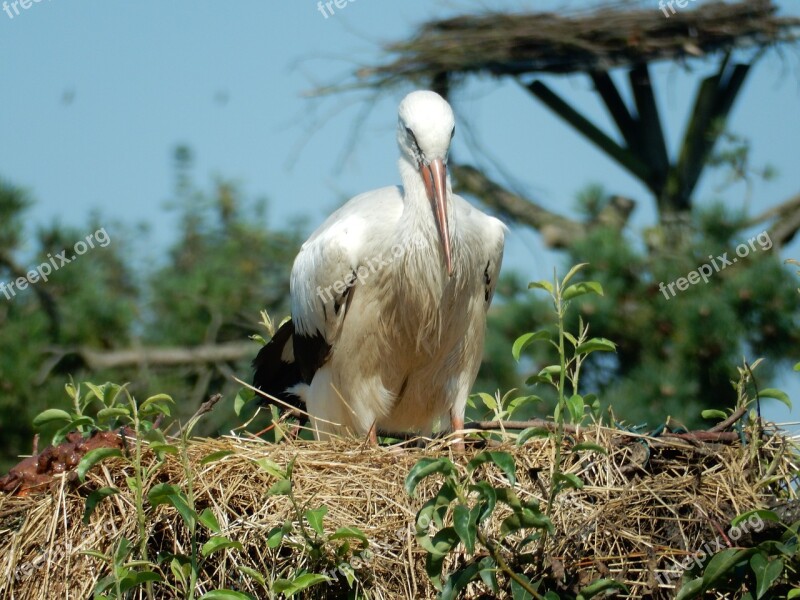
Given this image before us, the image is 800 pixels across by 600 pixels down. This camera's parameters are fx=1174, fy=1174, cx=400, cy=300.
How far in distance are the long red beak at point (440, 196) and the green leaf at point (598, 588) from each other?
5.38ft

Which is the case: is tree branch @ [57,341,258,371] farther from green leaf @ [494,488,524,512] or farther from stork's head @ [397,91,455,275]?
green leaf @ [494,488,524,512]

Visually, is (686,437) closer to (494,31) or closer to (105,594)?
(105,594)

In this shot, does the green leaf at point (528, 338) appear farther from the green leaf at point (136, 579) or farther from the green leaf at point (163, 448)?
the green leaf at point (136, 579)

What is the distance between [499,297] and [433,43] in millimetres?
3482

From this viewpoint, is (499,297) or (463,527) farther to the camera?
(499,297)

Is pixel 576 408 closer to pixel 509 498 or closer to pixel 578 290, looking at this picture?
pixel 578 290

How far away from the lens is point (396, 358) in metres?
4.89

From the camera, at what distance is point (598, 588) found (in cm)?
305

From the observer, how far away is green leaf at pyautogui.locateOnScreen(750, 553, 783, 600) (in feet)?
9.54

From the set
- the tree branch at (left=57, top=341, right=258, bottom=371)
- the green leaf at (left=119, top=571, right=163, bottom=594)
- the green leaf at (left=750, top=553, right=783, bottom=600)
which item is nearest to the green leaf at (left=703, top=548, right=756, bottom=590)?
the green leaf at (left=750, top=553, right=783, bottom=600)

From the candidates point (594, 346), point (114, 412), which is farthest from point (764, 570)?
point (114, 412)

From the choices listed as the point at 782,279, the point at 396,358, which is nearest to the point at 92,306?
the point at 396,358

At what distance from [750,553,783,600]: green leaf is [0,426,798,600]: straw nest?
36 centimetres

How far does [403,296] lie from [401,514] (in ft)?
4.10
